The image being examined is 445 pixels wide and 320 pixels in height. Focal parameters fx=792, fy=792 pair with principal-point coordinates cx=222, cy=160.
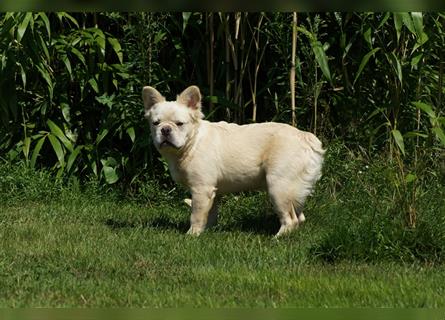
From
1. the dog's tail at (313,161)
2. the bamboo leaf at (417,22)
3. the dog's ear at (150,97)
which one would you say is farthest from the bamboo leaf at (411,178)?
the dog's ear at (150,97)

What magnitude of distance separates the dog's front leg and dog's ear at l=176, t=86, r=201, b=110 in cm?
68

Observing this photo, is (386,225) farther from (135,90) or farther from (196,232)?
(135,90)

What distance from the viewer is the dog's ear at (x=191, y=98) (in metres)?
6.27

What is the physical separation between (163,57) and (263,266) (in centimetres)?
377

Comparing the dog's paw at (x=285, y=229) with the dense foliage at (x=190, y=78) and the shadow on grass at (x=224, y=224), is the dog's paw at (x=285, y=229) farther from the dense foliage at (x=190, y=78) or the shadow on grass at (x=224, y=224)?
the dense foliage at (x=190, y=78)

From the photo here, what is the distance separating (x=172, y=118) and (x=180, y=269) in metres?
1.59

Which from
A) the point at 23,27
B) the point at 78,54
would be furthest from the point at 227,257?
the point at 78,54

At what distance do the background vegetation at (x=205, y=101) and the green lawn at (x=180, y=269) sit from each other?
0.07 m

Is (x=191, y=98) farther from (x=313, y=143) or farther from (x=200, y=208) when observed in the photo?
(x=313, y=143)

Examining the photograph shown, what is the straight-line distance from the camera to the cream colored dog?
6.09 meters

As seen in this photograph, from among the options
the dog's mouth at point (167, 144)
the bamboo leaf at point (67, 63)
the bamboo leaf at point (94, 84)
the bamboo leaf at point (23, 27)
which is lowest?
the dog's mouth at point (167, 144)

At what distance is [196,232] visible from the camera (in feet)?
20.2

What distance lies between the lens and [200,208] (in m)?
6.23

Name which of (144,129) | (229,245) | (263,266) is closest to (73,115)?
(144,129)
